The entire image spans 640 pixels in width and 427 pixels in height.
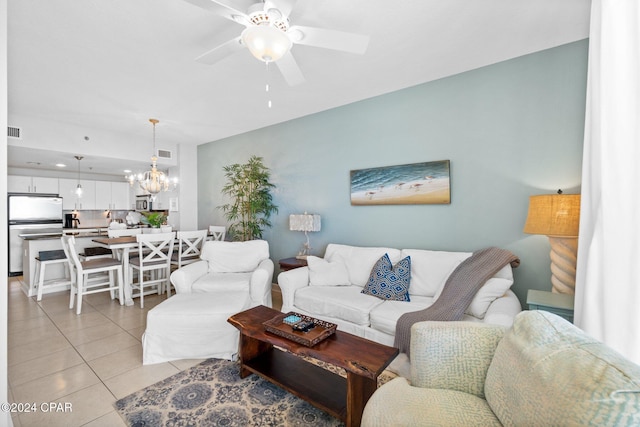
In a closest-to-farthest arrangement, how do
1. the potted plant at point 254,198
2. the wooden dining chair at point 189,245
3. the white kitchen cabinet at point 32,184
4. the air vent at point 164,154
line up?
the wooden dining chair at point 189,245 < the potted plant at point 254,198 < the air vent at point 164,154 < the white kitchen cabinet at point 32,184

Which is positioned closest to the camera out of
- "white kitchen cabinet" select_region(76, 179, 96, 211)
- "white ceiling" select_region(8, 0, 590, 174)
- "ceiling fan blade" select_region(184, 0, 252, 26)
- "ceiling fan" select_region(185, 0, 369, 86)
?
"ceiling fan blade" select_region(184, 0, 252, 26)

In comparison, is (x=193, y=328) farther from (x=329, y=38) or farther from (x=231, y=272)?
(x=329, y=38)

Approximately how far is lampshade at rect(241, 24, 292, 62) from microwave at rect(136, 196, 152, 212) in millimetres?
6641

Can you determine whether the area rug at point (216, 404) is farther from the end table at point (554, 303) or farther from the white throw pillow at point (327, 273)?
the end table at point (554, 303)

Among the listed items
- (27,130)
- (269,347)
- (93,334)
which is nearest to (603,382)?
(269,347)

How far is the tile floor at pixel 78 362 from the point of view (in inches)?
73.8

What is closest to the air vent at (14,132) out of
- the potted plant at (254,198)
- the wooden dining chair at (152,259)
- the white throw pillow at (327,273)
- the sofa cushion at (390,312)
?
the wooden dining chair at (152,259)

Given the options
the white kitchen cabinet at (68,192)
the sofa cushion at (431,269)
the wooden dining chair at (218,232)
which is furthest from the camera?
the white kitchen cabinet at (68,192)

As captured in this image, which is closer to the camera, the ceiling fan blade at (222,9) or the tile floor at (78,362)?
the ceiling fan blade at (222,9)

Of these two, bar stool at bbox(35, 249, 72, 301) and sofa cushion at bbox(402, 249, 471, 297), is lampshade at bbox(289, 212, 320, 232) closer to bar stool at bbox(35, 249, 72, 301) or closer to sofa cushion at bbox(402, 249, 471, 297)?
sofa cushion at bbox(402, 249, 471, 297)

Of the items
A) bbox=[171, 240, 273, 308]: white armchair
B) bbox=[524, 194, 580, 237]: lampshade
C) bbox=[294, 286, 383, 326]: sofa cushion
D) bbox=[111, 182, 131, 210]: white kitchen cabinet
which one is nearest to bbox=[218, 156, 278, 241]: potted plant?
bbox=[171, 240, 273, 308]: white armchair

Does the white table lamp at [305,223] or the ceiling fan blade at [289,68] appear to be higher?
the ceiling fan blade at [289,68]

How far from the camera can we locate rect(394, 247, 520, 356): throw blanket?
2156mm

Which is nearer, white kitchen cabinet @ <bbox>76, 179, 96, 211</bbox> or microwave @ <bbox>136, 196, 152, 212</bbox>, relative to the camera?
white kitchen cabinet @ <bbox>76, 179, 96, 211</bbox>
